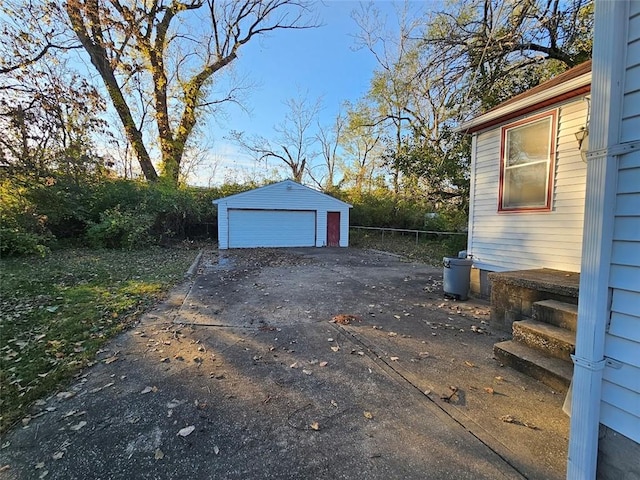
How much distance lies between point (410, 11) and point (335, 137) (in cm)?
1836

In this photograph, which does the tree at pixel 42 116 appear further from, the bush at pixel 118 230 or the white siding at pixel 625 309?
the white siding at pixel 625 309

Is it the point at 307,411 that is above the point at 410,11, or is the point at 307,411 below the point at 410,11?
below

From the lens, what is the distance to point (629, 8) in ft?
5.02

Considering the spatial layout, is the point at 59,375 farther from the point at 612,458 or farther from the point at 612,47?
the point at 612,47

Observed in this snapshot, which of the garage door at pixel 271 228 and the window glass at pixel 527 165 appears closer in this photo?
the window glass at pixel 527 165

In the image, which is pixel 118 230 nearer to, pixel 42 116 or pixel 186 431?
pixel 42 116

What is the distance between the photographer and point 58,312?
436 cm

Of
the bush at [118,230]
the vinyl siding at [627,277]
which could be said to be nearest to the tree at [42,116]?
the bush at [118,230]

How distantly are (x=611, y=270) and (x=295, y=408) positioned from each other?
7.20ft

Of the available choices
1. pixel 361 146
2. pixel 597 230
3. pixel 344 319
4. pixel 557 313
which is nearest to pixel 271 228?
pixel 344 319

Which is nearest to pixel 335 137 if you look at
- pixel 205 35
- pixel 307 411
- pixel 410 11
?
pixel 205 35

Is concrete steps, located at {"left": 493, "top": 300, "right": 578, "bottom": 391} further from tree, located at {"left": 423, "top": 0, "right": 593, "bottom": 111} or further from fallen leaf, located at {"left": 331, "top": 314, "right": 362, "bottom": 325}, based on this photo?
tree, located at {"left": 423, "top": 0, "right": 593, "bottom": 111}

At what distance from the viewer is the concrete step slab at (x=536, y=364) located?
2512mm

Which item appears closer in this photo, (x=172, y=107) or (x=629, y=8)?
(x=629, y=8)
